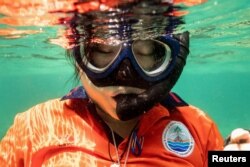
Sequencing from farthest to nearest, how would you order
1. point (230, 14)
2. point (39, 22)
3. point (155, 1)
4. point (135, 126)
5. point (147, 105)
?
1. point (230, 14)
2. point (39, 22)
3. point (155, 1)
4. point (135, 126)
5. point (147, 105)

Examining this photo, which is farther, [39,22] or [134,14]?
[39,22]

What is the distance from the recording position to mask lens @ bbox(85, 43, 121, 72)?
434 centimetres

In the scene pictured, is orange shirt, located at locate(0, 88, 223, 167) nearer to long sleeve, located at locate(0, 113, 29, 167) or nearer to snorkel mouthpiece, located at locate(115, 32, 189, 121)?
long sleeve, located at locate(0, 113, 29, 167)

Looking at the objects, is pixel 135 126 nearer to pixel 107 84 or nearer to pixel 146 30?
pixel 107 84

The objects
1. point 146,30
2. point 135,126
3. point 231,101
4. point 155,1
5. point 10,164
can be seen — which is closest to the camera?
point 10,164

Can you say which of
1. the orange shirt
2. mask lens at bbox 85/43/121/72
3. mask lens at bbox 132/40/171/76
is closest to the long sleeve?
the orange shirt

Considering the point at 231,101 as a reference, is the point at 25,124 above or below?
above

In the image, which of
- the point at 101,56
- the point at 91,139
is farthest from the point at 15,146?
the point at 101,56

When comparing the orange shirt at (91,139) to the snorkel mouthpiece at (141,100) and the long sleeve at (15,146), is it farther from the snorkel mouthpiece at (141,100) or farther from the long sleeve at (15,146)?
the snorkel mouthpiece at (141,100)

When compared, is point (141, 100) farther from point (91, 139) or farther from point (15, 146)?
point (15, 146)

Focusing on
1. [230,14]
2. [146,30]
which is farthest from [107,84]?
[230,14]

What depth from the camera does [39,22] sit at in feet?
26.3

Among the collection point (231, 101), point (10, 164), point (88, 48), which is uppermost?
point (88, 48)

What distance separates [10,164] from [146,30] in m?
3.97
